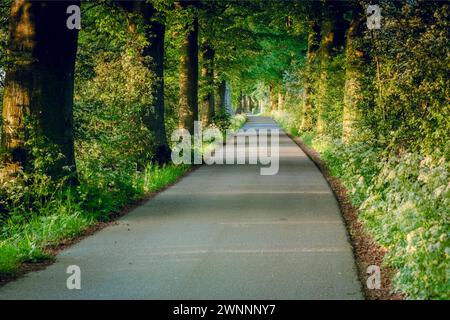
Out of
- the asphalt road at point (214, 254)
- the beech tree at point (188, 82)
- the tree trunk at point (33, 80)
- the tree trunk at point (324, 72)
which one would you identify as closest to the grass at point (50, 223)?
the asphalt road at point (214, 254)

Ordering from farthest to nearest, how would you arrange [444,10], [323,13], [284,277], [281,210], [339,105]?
[323,13], [339,105], [281,210], [444,10], [284,277]

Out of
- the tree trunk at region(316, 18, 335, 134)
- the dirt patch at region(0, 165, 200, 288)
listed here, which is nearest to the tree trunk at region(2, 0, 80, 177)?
the dirt patch at region(0, 165, 200, 288)

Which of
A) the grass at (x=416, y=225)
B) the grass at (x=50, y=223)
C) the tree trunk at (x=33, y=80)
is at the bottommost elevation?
the grass at (x=50, y=223)

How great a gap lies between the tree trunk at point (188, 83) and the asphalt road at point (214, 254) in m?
11.9

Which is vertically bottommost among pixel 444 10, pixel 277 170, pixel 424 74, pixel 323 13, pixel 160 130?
pixel 277 170

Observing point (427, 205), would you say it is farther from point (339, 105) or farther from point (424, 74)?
point (339, 105)

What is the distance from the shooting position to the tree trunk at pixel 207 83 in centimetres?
3394

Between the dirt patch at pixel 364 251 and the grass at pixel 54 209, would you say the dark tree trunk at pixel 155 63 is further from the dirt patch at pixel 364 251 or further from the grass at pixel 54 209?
the dirt patch at pixel 364 251

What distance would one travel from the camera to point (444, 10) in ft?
36.8

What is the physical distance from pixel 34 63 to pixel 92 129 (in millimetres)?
3062

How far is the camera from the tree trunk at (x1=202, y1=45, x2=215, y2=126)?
3394cm

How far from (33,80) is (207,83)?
922 inches

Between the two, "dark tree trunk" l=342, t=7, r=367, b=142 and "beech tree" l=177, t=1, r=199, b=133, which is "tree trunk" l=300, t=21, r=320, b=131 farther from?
"dark tree trunk" l=342, t=7, r=367, b=142
